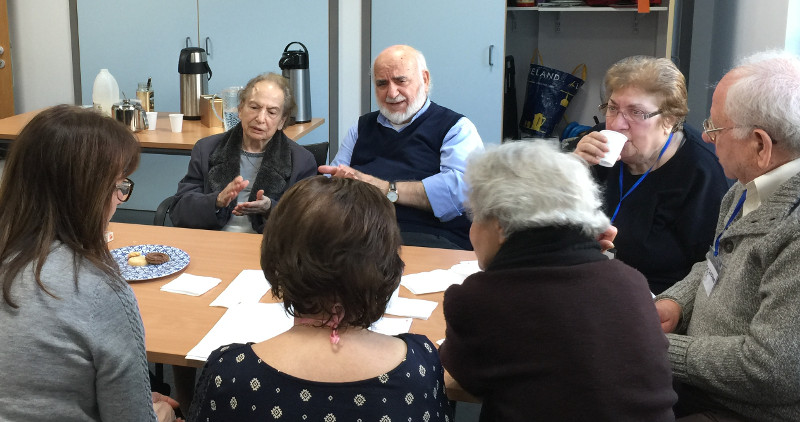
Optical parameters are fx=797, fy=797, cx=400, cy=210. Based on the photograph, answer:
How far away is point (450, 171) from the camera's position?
9.86 feet

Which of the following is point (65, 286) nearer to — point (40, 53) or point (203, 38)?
point (203, 38)

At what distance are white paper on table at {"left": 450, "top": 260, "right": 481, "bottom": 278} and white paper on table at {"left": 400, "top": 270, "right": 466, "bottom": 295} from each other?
20 mm

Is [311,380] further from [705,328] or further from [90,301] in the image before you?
[705,328]

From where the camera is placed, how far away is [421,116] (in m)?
3.12

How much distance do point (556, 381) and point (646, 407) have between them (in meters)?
0.16

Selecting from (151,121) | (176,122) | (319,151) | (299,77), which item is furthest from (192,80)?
(319,151)

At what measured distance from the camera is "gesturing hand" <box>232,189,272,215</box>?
271cm

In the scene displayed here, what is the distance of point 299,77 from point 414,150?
1.51 meters

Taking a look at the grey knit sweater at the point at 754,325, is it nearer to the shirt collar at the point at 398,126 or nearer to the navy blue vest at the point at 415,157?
the navy blue vest at the point at 415,157

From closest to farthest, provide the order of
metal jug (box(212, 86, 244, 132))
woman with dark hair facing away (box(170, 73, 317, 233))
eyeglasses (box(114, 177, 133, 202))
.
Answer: eyeglasses (box(114, 177, 133, 202)) < woman with dark hair facing away (box(170, 73, 317, 233)) < metal jug (box(212, 86, 244, 132))

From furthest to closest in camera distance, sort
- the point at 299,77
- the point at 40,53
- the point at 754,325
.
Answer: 1. the point at 40,53
2. the point at 299,77
3. the point at 754,325

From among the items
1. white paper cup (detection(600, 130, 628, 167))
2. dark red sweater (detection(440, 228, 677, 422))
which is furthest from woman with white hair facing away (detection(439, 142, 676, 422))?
white paper cup (detection(600, 130, 628, 167))

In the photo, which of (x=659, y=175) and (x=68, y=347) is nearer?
(x=68, y=347)

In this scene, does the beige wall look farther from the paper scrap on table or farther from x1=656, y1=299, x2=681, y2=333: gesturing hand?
x1=656, y1=299, x2=681, y2=333: gesturing hand
